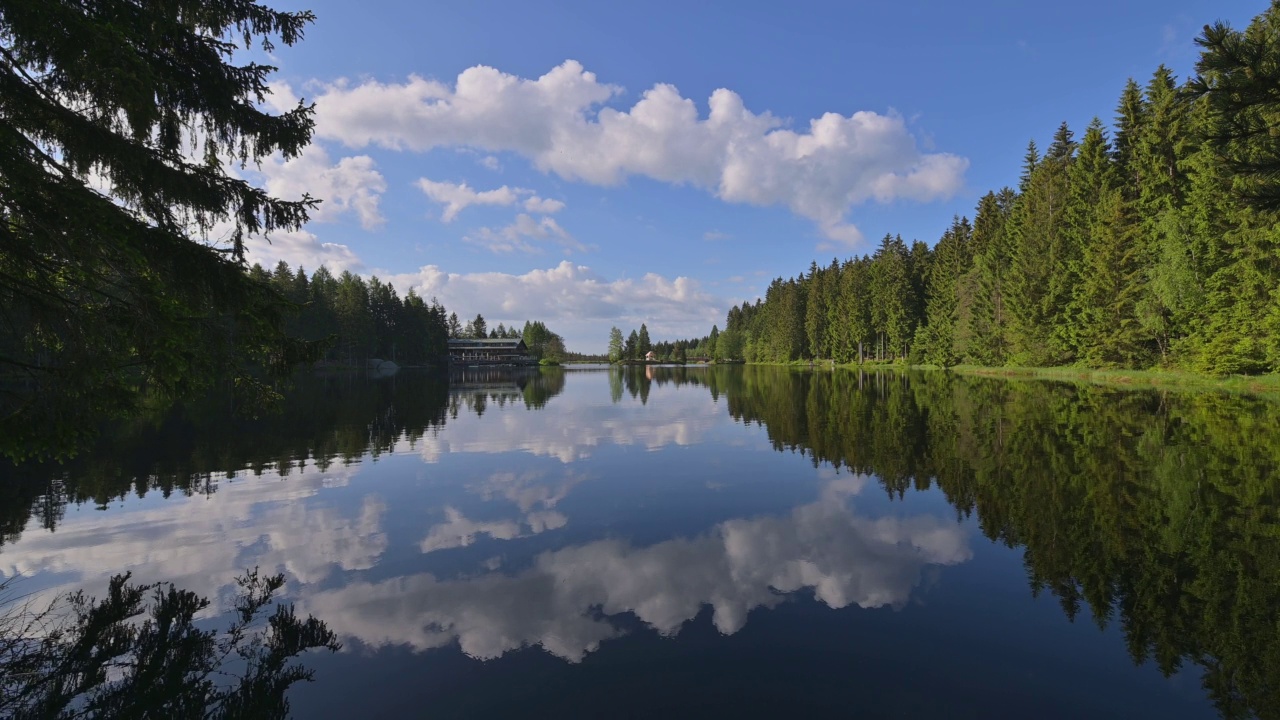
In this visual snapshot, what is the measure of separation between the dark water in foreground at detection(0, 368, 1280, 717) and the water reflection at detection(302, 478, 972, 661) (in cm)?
4

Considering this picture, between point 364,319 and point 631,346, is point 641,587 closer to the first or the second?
point 364,319

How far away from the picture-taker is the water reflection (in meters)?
6.41

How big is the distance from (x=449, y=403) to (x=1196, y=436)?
36098mm

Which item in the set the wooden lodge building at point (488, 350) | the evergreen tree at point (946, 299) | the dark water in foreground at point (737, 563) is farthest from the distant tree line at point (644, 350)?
the dark water in foreground at point (737, 563)

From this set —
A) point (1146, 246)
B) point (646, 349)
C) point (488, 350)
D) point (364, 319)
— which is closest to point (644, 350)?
point (646, 349)

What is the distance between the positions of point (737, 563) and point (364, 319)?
4053 inches

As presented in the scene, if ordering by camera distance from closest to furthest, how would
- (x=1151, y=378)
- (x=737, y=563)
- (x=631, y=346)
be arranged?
(x=737, y=563) → (x=1151, y=378) → (x=631, y=346)

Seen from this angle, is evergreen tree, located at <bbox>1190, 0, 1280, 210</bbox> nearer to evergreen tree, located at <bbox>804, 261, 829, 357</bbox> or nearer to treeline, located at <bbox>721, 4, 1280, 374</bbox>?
treeline, located at <bbox>721, 4, 1280, 374</bbox>

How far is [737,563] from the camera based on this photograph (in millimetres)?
8391

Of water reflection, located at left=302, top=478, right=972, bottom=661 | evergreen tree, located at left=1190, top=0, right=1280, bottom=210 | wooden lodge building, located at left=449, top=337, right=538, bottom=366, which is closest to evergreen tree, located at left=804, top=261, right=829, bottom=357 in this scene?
wooden lodge building, located at left=449, top=337, right=538, bottom=366

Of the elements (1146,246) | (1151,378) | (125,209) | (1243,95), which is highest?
(1146,246)

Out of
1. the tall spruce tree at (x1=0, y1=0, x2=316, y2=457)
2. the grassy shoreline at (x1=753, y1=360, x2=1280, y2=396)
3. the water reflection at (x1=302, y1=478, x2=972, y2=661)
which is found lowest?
the water reflection at (x1=302, y1=478, x2=972, y2=661)

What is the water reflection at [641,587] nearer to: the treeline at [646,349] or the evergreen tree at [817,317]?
the evergreen tree at [817,317]

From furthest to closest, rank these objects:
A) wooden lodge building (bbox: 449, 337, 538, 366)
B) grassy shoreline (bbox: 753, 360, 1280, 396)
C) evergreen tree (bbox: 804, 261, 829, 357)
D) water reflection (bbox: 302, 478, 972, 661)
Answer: wooden lodge building (bbox: 449, 337, 538, 366) < evergreen tree (bbox: 804, 261, 829, 357) < grassy shoreline (bbox: 753, 360, 1280, 396) < water reflection (bbox: 302, 478, 972, 661)
